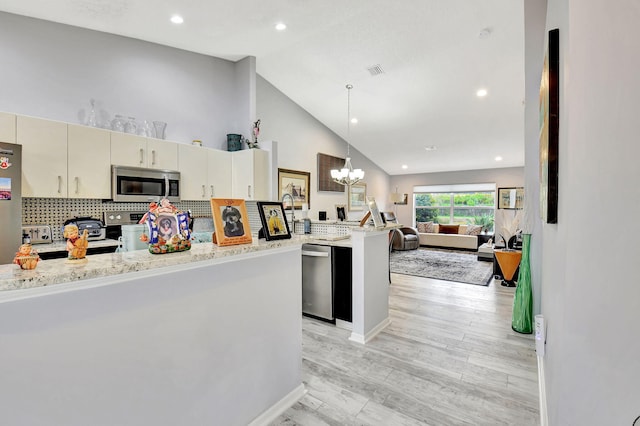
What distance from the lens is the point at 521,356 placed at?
261 centimetres

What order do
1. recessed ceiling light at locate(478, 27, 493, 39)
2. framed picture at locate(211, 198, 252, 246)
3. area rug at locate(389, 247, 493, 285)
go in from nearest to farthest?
framed picture at locate(211, 198, 252, 246) < recessed ceiling light at locate(478, 27, 493, 39) < area rug at locate(389, 247, 493, 285)

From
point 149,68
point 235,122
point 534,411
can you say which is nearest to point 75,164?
point 149,68

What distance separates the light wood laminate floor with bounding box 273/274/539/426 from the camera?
1.88m

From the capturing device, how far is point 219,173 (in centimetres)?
440

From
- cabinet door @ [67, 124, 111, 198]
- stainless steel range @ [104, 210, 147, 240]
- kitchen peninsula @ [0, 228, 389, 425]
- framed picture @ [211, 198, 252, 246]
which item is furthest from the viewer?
stainless steel range @ [104, 210, 147, 240]

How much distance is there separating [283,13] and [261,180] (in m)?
2.21

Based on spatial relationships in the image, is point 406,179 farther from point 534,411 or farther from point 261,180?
point 534,411

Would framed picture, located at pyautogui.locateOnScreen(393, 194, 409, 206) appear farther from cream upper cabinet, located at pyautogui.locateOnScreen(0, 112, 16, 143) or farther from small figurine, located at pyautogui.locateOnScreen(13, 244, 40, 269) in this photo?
small figurine, located at pyautogui.locateOnScreen(13, 244, 40, 269)

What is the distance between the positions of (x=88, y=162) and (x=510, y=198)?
32.8 ft

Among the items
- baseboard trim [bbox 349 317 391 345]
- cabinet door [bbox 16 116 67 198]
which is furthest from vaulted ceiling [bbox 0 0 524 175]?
baseboard trim [bbox 349 317 391 345]

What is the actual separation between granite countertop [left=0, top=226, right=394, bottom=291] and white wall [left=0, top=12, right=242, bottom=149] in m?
2.97

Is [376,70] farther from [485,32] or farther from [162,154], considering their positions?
[162,154]

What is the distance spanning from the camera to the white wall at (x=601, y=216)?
0.85 metres

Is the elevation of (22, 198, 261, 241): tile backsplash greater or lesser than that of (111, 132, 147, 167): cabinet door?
lesser
